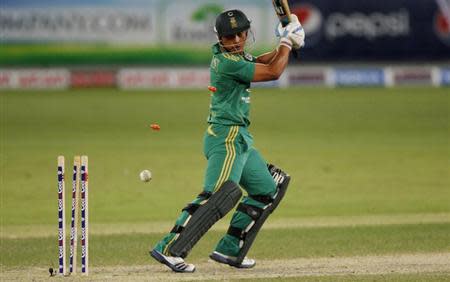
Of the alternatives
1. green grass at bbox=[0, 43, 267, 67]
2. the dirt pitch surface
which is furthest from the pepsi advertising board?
the dirt pitch surface

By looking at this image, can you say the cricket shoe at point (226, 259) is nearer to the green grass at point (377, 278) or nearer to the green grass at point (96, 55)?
the green grass at point (377, 278)

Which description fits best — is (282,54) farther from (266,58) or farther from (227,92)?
(227,92)

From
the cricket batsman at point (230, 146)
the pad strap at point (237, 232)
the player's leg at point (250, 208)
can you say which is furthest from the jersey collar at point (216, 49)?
the pad strap at point (237, 232)

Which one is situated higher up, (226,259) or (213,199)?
(213,199)

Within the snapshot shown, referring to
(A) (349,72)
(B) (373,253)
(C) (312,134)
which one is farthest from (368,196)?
(A) (349,72)

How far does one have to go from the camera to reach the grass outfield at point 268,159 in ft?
36.6

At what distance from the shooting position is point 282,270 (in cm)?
927

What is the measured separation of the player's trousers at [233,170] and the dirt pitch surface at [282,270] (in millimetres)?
254

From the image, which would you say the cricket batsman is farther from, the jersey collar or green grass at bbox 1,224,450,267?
green grass at bbox 1,224,450,267

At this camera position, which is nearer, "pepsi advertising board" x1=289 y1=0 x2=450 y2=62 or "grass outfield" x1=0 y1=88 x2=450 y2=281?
"grass outfield" x1=0 y1=88 x2=450 y2=281

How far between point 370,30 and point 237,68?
95.3 feet

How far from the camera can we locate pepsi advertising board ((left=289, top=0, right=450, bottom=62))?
3719cm

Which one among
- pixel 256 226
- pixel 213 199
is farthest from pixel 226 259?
→ pixel 213 199

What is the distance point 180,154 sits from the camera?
784 inches
